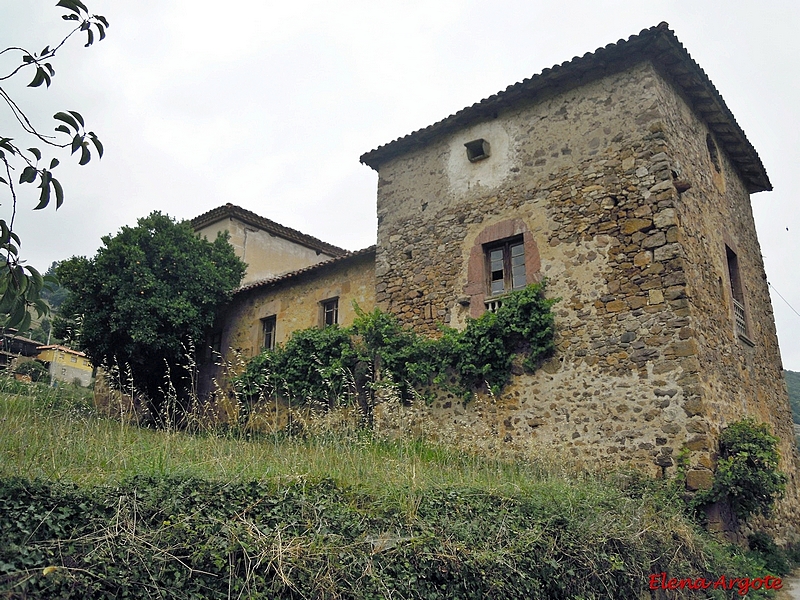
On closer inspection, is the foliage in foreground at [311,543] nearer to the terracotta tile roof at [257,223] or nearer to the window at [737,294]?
the window at [737,294]

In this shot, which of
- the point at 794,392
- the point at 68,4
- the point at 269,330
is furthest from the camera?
the point at 794,392

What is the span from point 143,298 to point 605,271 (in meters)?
9.86

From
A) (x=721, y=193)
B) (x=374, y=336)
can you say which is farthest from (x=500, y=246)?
(x=721, y=193)

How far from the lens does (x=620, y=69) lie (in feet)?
32.9

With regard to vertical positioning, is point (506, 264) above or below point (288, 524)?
above

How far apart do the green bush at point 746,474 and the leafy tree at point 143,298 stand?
413 inches

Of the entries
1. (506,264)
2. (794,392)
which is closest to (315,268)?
(506,264)

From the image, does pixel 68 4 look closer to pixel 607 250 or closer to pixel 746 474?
pixel 607 250

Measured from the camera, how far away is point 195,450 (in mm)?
5812

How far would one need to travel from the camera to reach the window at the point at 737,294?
34.9 ft

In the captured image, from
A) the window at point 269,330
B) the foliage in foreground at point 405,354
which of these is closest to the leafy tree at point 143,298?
the window at point 269,330

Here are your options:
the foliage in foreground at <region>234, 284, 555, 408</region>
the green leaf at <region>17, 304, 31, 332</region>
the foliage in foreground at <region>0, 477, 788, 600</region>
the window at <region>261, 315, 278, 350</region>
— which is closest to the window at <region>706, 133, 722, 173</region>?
the foliage in foreground at <region>234, 284, 555, 408</region>

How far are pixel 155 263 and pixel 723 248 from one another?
467 inches

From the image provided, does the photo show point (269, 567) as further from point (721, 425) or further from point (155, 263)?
point (155, 263)
